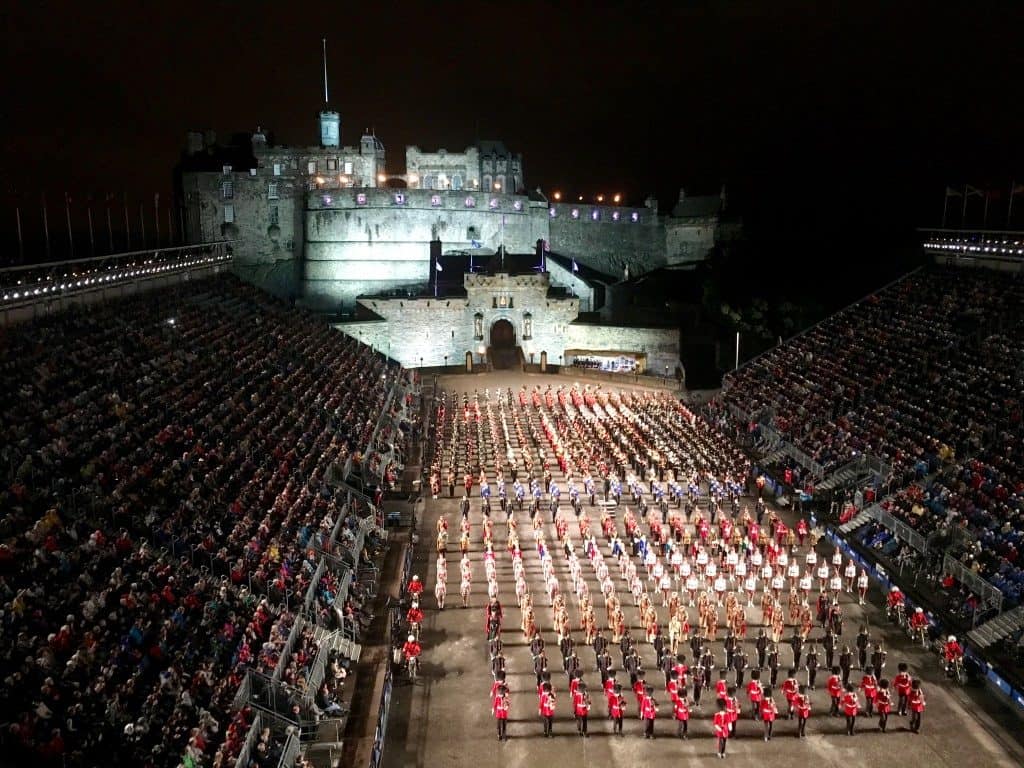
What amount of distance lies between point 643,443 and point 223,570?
753 inches

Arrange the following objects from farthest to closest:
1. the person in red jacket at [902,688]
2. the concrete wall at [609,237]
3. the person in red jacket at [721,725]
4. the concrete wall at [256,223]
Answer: the concrete wall at [609,237], the concrete wall at [256,223], the person in red jacket at [902,688], the person in red jacket at [721,725]

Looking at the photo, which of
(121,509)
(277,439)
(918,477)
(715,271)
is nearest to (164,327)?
(277,439)

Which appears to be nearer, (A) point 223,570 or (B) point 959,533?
(A) point 223,570

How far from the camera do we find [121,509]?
17.3 meters

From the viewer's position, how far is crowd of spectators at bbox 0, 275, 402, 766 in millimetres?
12320

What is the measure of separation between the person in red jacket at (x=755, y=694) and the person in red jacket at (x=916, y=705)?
2649 millimetres

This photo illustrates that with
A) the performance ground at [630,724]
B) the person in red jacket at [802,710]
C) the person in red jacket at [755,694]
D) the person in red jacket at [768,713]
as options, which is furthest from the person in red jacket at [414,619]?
the person in red jacket at [802,710]

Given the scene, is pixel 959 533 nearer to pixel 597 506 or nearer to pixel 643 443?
pixel 597 506

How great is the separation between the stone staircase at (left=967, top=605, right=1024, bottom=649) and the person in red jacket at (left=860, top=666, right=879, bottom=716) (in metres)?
3.37

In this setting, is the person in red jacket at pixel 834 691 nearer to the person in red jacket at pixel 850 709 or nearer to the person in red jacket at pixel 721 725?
the person in red jacket at pixel 850 709

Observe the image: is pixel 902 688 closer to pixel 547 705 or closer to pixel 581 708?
pixel 581 708

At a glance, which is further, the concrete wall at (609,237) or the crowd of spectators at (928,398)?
the concrete wall at (609,237)

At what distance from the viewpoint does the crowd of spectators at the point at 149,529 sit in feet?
40.4

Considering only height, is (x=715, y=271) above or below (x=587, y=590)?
above
